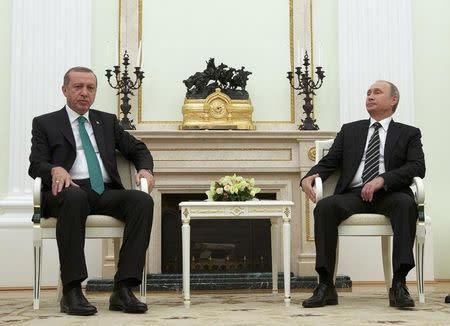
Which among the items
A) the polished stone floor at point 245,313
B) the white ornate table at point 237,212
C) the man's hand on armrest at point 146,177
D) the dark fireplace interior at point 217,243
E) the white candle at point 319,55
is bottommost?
the polished stone floor at point 245,313

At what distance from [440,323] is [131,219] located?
137cm

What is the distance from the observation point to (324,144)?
3.66 meters

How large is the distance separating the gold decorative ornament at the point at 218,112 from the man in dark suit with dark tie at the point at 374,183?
1.21m

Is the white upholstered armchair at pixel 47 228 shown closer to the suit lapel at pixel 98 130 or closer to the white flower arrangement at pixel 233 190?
the suit lapel at pixel 98 130

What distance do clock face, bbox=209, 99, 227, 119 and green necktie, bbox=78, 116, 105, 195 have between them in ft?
4.87

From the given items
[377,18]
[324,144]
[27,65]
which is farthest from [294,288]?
[27,65]

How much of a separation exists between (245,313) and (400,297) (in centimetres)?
71

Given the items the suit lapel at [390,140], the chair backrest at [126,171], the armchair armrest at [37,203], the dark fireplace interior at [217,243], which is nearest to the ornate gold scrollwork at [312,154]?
the dark fireplace interior at [217,243]

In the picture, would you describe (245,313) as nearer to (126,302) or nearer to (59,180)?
(126,302)

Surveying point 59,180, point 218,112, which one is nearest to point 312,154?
point 218,112

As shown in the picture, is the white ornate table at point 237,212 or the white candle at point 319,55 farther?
the white candle at point 319,55

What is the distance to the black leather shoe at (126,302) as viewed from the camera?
2.75 meters

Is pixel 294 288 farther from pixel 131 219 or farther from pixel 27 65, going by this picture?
pixel 27 65

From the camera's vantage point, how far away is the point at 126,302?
2.78m
